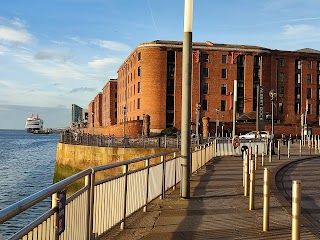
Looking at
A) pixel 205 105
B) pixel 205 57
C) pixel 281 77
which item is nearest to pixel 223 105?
pixel 205 105

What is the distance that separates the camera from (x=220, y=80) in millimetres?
73812

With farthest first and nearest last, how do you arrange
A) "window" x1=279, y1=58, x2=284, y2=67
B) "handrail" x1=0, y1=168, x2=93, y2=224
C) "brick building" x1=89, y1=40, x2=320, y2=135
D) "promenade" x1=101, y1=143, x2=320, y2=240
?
"window" x1=279, y1=58, x2=284, y2=67
"brick building" x1=89, y1=40, x2=320, y2=135
"promenade" x1=101, y1=143, x2=320, y2=240
"handrail" x1=0, y1=168, x2=93, y2=224

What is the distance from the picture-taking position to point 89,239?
17.2 feet

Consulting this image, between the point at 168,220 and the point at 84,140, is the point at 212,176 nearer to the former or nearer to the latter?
the point at 168,220

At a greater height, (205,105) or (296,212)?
(205,105)

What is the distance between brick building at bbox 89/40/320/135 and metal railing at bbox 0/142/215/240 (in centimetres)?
6107

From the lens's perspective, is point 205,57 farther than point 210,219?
Yes

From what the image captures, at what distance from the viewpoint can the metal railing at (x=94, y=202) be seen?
3294 millimetres

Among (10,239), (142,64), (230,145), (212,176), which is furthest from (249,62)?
(10,239)

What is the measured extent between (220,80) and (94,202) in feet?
229

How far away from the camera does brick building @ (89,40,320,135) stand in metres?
71.0

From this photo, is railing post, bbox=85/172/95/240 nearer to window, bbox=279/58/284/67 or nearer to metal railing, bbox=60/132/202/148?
metal railing, bbox=60/132/202/148

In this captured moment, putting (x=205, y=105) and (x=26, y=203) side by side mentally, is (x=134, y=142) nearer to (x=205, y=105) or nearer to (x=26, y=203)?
(x=205, y=105)

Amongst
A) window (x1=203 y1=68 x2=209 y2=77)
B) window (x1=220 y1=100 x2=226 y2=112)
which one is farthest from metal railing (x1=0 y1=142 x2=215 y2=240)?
window (x1=220 y1=100 x2=226 y2=112)
